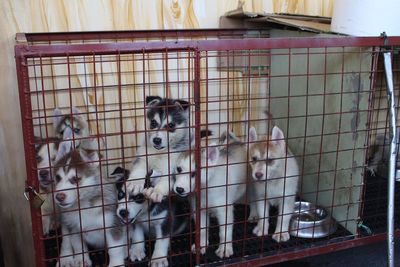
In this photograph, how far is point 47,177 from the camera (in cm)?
189

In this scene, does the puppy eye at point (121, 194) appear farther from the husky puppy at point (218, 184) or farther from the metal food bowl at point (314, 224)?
the metal food bowl at point (314, 224)

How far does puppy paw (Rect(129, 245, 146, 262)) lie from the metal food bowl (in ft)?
2.42

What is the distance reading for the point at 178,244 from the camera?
7.09ft

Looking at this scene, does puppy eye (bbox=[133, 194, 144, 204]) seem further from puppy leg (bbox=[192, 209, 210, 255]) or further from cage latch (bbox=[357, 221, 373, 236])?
cage latch (bbox=[357, 221, 373, 236])

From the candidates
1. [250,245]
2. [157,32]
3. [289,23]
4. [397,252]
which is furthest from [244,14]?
[397,252]

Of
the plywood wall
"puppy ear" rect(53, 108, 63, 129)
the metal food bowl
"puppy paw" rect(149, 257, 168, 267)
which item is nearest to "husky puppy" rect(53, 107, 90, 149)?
"puppy ear" rect(53, 108, 63, 129)

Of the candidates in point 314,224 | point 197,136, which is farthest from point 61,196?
point 314,224

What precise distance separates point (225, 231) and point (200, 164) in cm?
41

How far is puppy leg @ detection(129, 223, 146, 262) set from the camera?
204 cm

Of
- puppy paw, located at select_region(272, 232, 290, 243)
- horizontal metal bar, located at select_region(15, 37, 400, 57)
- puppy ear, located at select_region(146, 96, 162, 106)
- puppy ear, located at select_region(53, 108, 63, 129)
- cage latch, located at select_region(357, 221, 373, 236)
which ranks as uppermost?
horizontal metal bar, located at select_region(15, 37, 400, 57)

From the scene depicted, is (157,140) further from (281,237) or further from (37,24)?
(37,24)

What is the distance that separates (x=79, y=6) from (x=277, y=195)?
4.64ft

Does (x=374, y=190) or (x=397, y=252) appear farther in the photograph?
(x=374, y=190)

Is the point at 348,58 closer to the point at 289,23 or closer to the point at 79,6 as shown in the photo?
the point at 289,23
